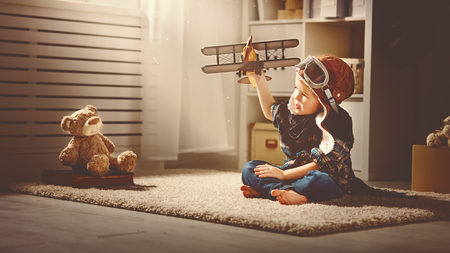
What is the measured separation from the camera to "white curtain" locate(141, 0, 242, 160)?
122 inches

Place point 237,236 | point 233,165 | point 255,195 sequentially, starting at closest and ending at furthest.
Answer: point 237,236
point 255,195
point 233,165

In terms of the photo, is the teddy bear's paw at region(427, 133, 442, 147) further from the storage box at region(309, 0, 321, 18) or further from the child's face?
the storage box at region(309, 0, 321, 18)

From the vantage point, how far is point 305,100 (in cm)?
193

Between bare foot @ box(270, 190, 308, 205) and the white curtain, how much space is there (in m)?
1.42

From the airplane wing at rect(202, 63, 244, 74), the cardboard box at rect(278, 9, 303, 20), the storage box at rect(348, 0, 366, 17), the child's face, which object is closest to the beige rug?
the child's face

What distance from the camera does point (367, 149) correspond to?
2758mm

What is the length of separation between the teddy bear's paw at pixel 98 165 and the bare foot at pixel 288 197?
28.8 inches

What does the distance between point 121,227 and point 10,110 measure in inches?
60.2

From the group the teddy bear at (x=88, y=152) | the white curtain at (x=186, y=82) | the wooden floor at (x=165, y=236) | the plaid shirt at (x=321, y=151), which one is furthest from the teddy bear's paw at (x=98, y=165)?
the white curtain at (x=186, y=82)

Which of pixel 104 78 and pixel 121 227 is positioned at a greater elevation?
pixel 104 78

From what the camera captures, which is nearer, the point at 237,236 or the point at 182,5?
the point at 237,236

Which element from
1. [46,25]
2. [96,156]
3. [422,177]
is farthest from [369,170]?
[46,25]

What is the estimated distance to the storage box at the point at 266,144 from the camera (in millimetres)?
3137

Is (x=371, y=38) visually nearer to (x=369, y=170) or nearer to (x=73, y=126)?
(x=369, y=170)
